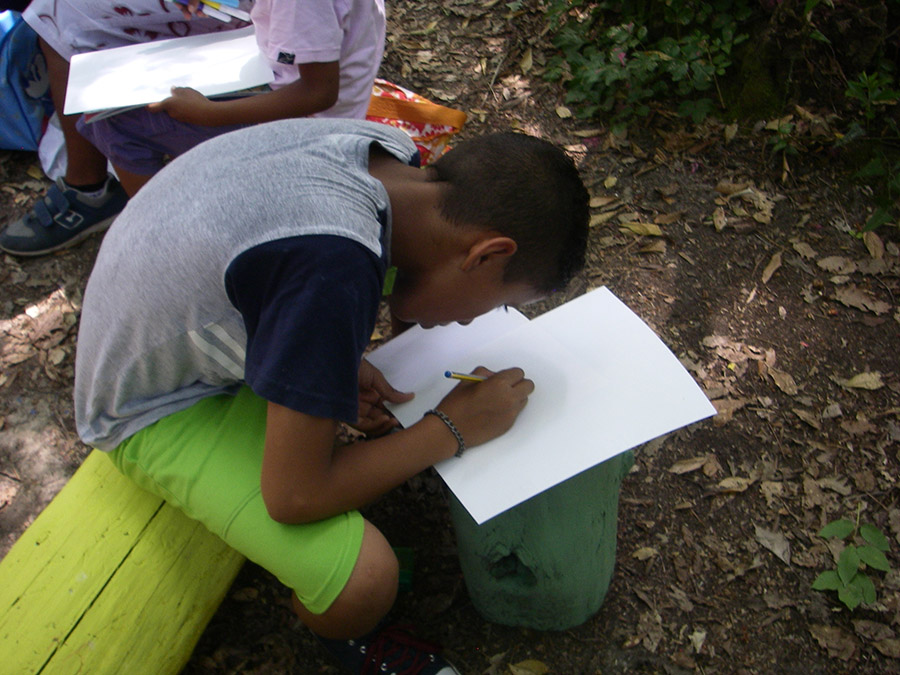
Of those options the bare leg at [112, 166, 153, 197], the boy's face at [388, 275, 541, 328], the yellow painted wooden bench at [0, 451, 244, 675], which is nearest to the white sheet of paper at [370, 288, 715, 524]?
the boy's face at [388, 275, 541, 328]

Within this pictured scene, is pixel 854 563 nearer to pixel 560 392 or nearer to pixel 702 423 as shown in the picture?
pixel 702 423

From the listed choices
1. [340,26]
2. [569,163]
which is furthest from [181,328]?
[340,26]

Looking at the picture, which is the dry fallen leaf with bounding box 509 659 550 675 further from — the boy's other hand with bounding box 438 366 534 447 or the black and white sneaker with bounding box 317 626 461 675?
the boy's other hand with bounding box 438 366 534 447

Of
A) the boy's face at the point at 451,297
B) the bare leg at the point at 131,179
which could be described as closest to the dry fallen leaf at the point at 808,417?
the boy's face at the point at 451,297

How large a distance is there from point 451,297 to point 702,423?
135cm

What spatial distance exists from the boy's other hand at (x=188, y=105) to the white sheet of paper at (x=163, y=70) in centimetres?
3

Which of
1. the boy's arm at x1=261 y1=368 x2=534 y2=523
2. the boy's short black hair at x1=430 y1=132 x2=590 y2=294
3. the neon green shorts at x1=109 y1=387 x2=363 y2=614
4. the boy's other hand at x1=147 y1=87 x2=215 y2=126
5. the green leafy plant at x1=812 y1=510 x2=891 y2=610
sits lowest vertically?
the green leafy plant at x1=812 y1=510 x2=891 y2=610

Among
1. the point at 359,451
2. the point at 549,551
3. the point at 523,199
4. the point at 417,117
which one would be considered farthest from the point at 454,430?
the point at 417,117

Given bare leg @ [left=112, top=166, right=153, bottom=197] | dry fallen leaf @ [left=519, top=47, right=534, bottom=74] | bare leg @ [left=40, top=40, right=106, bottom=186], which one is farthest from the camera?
dry fallen leaf @ [left=519, top=47, right=534, bottom=74]

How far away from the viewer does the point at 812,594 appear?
2.06 meters

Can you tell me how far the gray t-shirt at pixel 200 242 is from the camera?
132 centimetres

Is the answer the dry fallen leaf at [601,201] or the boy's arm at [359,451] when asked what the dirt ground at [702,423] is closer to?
the dry fallen leaf at [601,201]

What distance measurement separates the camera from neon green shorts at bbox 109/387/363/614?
5.08 feet

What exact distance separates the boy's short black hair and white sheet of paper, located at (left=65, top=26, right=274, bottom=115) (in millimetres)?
1183
